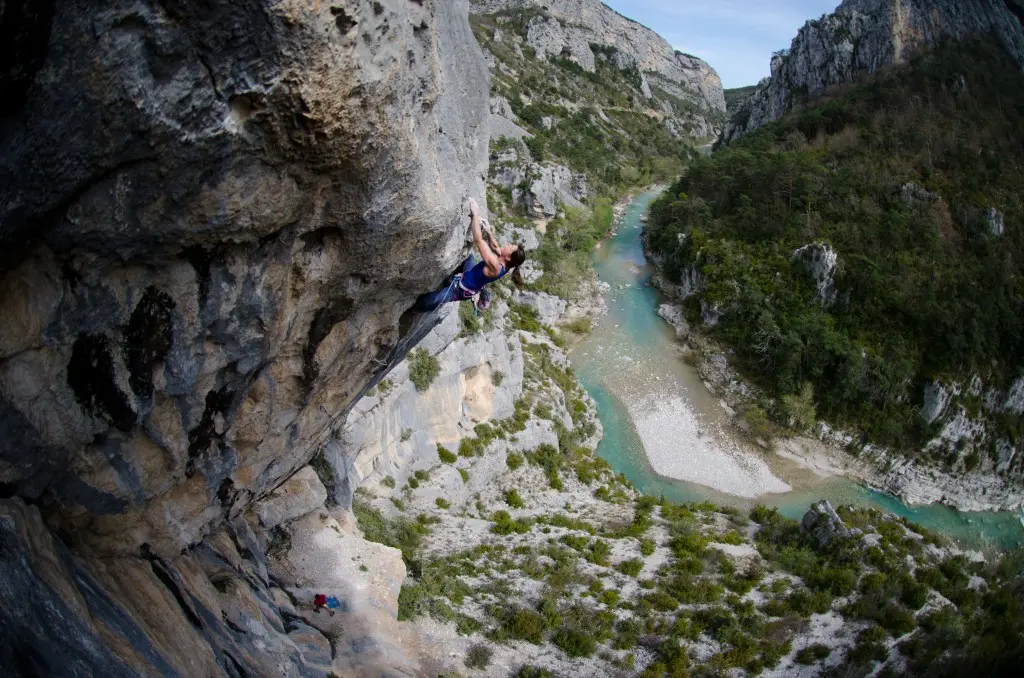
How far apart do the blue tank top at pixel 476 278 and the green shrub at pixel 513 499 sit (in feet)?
45.9

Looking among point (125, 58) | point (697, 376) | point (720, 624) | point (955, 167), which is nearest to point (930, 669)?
point (720, 624)

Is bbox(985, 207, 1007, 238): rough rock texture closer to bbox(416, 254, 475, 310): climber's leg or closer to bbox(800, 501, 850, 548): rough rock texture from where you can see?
bbox(800, 501, 850, 548): rough rock texture

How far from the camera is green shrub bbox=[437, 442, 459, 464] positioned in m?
18.6

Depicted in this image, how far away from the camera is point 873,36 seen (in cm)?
5262

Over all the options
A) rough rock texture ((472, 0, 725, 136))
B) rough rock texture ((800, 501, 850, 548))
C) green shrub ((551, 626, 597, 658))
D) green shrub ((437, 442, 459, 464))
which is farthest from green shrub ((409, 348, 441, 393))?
rough rock texture ((472, 0, 725, 136))

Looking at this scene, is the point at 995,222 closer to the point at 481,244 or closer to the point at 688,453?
the point at 688,453

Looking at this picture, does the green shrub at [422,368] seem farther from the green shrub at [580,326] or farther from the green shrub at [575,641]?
the green shrub at [580,326]

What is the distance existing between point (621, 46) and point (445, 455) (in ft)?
419

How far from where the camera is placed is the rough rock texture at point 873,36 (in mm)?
49562

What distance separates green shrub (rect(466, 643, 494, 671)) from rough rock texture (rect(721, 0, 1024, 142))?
5953 centimetres

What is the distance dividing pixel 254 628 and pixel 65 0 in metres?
6.78

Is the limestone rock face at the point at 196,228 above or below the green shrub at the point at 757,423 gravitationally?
above

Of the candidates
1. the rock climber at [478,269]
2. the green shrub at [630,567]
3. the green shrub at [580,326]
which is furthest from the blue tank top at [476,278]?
the green shrub at [580,326]

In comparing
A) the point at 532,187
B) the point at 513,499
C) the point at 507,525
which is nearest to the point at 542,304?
the point at 532,187
